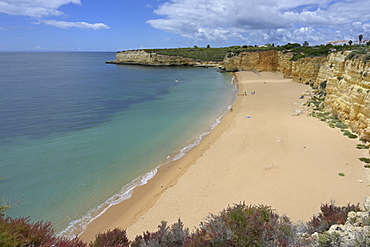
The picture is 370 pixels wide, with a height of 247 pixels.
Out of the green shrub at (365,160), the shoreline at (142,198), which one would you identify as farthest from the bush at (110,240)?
the green shrub at (365,160)

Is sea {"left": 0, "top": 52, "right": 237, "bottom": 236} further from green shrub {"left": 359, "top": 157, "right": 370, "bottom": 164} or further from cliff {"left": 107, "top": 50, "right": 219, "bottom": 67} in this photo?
cliff {"left": 107, "top": 50, "right": 219, "bottom": 67}

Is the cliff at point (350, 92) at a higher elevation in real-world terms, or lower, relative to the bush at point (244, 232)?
higher

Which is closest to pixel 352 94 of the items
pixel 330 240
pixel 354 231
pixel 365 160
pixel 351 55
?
pixel 351 55

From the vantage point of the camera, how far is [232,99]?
3058cm

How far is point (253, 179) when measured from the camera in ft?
34.8

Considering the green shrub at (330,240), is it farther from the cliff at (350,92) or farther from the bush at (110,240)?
the cliff at (350,92)

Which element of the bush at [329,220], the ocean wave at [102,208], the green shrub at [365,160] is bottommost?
the ocean wave at [102,208]

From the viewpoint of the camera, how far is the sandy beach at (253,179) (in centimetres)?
872

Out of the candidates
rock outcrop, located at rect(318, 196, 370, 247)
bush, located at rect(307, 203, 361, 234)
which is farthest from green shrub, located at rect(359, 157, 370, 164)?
rock outcrop, located at rect(318, 196, 370, 247)

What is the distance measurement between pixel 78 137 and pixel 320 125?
57.5ft

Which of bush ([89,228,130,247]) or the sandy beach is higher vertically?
bush ([89,228,130,247])

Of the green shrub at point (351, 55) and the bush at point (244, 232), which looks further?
the green shrub at point (351, 55)

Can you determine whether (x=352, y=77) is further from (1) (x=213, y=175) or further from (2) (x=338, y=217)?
(2) (x=338, y=217)

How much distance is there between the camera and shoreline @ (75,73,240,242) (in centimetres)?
874
